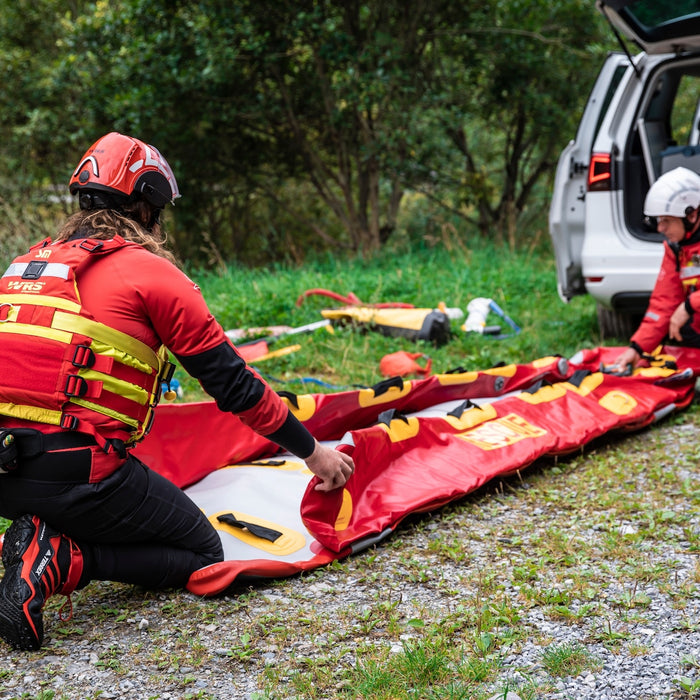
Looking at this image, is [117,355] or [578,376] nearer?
[117,355]

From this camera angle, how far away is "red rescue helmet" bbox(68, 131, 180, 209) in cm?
273

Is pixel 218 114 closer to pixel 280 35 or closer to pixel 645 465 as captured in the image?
pixel 280 35

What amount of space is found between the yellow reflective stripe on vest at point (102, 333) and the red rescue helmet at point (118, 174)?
461 mm

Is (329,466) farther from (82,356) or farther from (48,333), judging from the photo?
(48,333)

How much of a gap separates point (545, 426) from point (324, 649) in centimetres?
205

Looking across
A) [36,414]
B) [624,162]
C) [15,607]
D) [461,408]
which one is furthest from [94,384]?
[624,162]

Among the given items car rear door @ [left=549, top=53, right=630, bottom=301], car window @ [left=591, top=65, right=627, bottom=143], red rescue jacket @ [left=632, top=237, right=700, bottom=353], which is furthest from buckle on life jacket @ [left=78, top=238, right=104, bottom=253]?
car window @ [left=591, top=65, right=627, bottom=143]

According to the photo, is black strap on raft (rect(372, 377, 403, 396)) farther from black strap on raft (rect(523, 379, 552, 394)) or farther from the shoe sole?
the shoe sole

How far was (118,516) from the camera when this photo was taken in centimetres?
271

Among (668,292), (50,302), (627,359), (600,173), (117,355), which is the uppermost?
(600,173)

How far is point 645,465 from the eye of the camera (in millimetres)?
4051

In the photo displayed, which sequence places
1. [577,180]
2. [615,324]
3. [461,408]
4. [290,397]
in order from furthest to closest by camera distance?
1. [615,324]
2. [577,180]
3. [461,408]
4. [290,397]

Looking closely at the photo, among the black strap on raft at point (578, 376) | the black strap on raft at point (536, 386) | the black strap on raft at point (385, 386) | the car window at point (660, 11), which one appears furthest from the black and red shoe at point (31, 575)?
the car window at point (660, 11)

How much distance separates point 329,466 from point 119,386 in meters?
0.78
